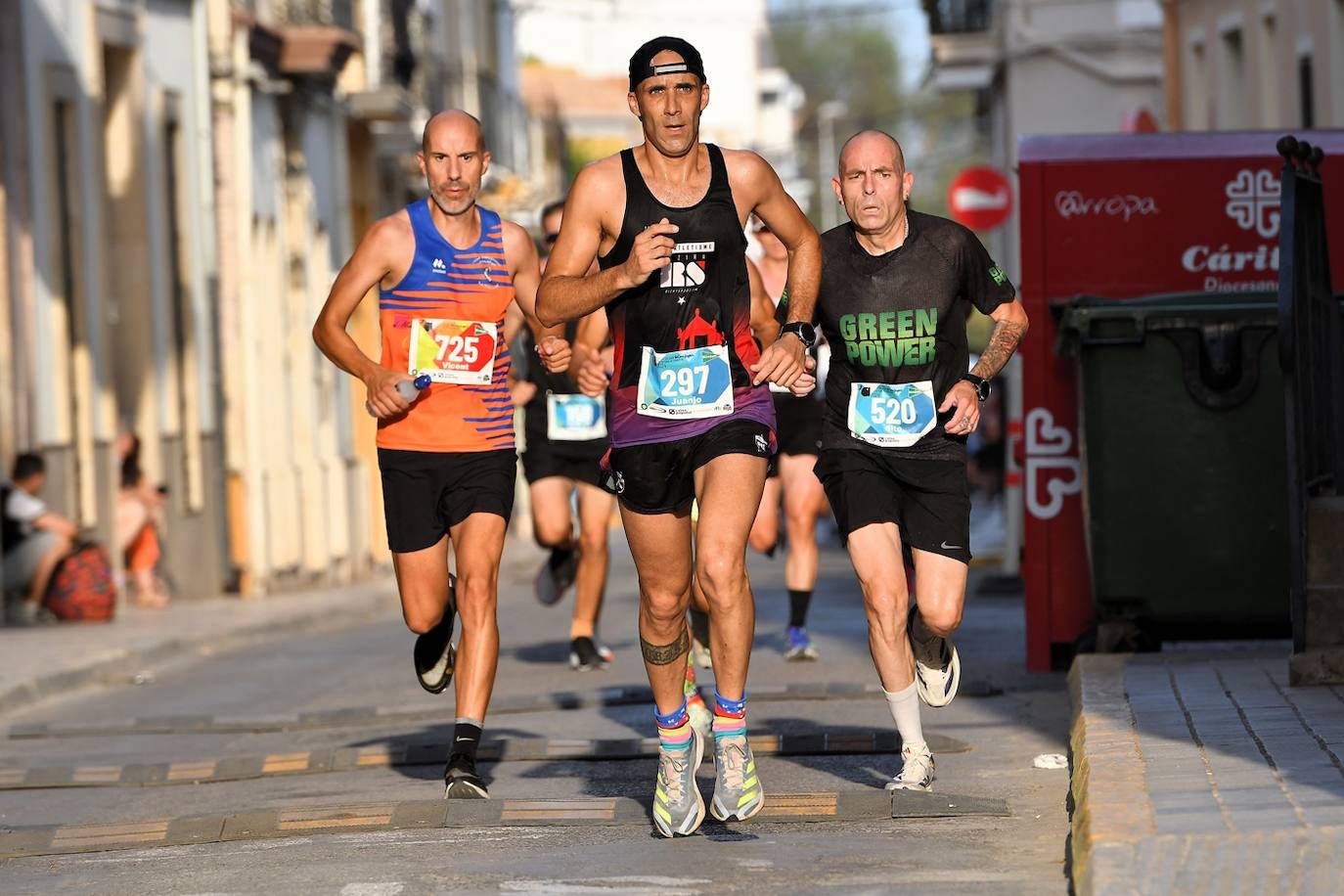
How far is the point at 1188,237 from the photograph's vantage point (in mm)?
11312

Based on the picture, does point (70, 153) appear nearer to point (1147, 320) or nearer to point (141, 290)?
point (141, 290)

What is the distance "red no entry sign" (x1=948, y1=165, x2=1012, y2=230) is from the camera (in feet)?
75.8

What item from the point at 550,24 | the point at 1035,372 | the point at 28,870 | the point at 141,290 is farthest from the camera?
the point at 550,24

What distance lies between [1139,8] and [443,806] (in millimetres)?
28502

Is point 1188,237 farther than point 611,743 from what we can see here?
Yes

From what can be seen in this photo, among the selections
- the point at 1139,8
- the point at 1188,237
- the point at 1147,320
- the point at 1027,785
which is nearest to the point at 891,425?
the point at 1027,785

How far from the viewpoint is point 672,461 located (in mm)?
7547

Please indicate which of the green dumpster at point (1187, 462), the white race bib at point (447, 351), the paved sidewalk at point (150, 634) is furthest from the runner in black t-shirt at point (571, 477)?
the white race bib at point (447, 351)

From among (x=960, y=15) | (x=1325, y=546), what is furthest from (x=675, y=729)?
(x=960, y=15)

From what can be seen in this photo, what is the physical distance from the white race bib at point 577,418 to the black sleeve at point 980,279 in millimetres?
4943

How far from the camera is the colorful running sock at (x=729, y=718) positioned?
7.38m

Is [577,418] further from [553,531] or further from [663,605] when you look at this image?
[663,605]

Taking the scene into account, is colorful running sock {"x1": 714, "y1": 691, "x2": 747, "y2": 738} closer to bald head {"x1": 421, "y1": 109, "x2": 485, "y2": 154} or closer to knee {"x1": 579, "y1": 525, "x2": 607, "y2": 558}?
bald head {"x1": 421, "y1": 109, "x2": 485, "y2": 154}

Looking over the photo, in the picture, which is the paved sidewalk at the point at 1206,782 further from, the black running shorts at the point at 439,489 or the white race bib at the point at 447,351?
the white race bib at the point at 447,351
